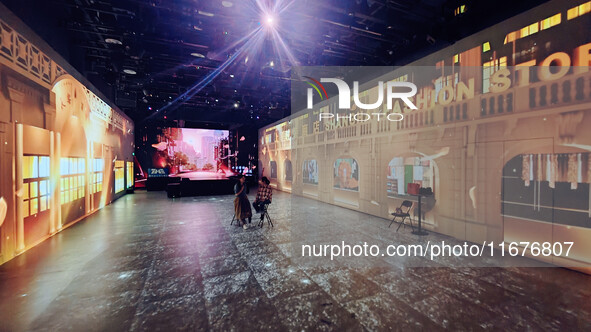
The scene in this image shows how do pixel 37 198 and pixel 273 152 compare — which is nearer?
pixel 37 198

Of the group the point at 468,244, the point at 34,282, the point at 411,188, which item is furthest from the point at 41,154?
the point at 468,244

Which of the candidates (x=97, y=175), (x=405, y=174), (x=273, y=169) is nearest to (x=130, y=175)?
(x=97, y=175)

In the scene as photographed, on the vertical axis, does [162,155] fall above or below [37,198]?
above

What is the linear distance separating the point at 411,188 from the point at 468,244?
1.77 metres

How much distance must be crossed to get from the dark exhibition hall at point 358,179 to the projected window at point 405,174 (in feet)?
0.20

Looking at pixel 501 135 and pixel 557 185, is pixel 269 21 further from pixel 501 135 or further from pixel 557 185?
pixel 557 185

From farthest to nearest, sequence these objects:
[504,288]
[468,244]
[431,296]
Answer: [468,244] < [504,288] < [431,296]

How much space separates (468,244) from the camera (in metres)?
5.52

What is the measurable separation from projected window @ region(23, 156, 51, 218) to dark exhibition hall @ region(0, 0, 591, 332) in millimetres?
49

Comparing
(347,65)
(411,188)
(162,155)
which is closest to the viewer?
(411,188)

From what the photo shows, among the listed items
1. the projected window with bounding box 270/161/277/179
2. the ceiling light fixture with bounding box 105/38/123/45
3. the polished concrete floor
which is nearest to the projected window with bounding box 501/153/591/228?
the polished concrete floor

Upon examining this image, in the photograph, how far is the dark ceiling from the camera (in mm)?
5324

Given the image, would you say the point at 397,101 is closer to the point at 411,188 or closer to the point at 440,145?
the point at 440,145

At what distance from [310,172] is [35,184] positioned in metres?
10.7
